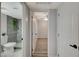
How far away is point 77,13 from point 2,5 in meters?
1.23

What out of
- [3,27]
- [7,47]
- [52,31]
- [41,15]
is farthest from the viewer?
[41,15]

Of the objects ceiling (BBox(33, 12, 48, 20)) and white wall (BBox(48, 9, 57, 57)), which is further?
ceiling (BBox(33, 12, 48, 20))

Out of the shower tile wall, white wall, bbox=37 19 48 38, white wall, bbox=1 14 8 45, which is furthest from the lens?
white wall, bbox=37 19 48 38

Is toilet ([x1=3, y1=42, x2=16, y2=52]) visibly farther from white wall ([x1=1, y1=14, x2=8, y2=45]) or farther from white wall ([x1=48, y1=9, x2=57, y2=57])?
white wall ([x1=48, y1=9, x2=57, y2=57])

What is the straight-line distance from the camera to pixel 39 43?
4.15 metres

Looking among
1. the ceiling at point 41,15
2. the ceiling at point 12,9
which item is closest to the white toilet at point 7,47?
the ceiling at point 12,9

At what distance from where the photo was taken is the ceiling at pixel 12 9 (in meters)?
1.81

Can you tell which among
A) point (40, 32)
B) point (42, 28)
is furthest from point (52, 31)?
point (40, 32)

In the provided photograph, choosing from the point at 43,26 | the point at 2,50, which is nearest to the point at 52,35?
the point at 43,26

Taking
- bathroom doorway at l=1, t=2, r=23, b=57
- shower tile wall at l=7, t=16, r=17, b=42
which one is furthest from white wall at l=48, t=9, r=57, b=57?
shower tile wall at l=7, t=16, r=17, b=42

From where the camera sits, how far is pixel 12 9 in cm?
200

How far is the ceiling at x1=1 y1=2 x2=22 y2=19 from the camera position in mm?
1810

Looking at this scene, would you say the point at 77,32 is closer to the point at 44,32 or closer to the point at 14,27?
the point at 14,27

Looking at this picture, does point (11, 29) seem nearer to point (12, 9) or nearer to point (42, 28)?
point (12, 9)
